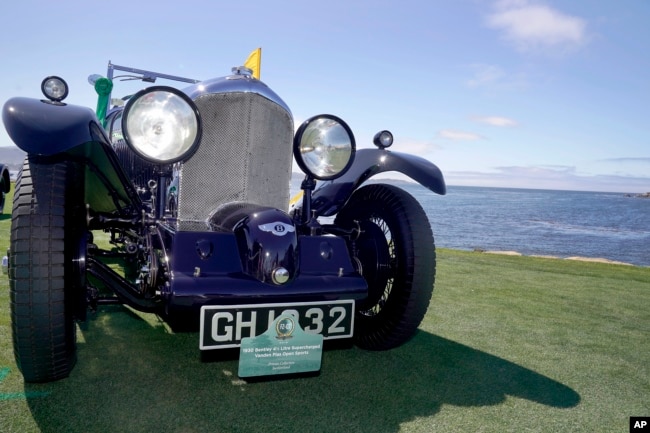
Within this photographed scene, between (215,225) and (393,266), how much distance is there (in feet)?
3.26

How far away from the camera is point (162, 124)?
210cm

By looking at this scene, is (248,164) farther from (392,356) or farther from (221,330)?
(392,356)

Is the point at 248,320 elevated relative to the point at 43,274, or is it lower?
lower

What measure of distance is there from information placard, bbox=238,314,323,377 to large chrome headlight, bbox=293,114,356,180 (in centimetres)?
96

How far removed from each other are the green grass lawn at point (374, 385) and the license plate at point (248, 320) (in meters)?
0.32

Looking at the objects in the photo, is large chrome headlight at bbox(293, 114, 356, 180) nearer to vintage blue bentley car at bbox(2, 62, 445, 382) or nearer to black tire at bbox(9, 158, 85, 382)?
vintage blue bentley car at bbox(2, 62, 445, 382)

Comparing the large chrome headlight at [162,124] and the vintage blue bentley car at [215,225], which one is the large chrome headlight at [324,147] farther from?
the large chrome headlight at [162,124]

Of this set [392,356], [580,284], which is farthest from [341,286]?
[580,284]

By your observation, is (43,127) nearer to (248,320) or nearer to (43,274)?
(43,274)

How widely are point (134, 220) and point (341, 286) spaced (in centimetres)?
122

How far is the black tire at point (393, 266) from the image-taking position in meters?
2.42

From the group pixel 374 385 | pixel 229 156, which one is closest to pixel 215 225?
pixel 229 156

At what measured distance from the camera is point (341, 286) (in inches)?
81.0

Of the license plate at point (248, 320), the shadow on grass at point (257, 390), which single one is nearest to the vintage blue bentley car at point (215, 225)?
the license plate at point (248, 320)
